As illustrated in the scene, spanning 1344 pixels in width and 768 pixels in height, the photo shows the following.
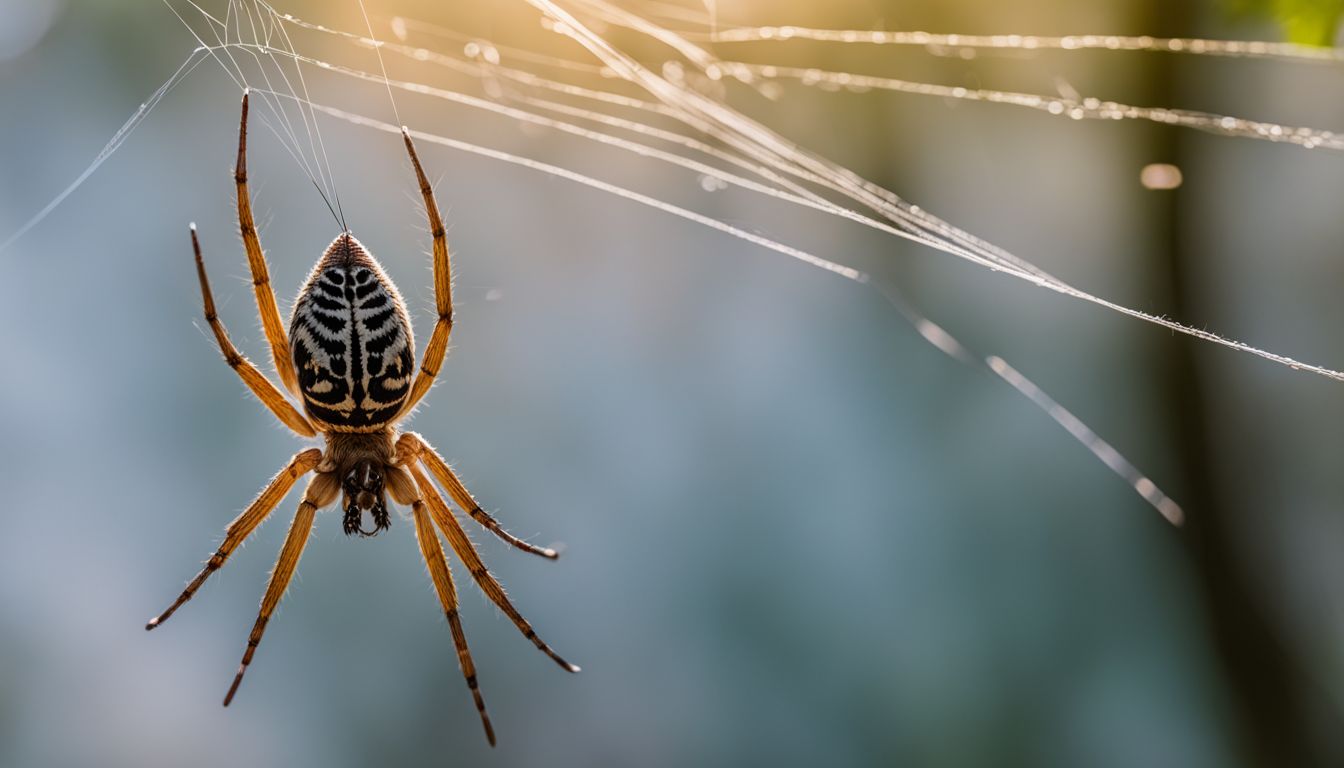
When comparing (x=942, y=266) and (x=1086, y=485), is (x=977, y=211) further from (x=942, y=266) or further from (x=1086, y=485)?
(x=1086, y=485)

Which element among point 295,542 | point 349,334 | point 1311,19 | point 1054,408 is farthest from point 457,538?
point 1054,408

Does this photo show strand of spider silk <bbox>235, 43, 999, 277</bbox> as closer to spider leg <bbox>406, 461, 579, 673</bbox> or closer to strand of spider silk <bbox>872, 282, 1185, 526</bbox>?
spider leg <bbox>406, 461, 579, 673</bbox>

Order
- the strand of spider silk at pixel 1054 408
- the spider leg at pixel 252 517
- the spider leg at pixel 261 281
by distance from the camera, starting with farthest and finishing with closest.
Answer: the strand of spider silk at pixel 1054 408 → the spider leg at pixel 252 517 → the spider leg at pixel 261 281

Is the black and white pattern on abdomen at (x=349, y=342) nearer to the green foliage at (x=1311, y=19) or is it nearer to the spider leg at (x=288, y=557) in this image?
the spider leg at (x=288, y=557)

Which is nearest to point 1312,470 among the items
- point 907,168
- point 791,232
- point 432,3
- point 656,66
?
point 907,168

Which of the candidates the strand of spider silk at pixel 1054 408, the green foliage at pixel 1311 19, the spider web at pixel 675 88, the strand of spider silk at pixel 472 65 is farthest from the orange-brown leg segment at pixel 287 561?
the strand of spider silk at pixel 1054 408

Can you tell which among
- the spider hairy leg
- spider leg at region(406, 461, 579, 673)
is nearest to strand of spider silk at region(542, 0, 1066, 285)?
spider leg at region(406, 461, 579, 673)

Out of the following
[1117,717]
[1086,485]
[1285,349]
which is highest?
[1285,349]
